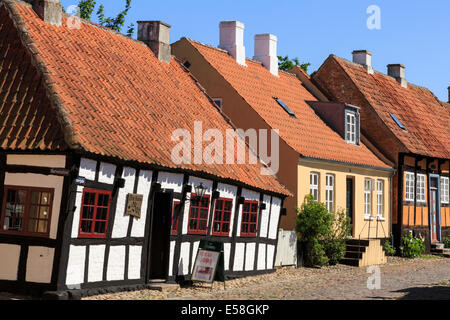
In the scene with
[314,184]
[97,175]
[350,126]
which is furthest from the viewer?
[350,126]

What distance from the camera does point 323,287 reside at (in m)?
16.7

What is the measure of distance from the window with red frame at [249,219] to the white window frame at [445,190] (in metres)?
15.3

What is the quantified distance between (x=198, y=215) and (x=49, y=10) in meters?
5.99

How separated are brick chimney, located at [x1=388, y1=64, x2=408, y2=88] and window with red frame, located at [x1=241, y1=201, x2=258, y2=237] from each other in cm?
1763

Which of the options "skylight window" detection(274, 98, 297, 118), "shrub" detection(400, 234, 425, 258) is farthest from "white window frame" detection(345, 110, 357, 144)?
"shrub" detection(400, 234, 425, 258)

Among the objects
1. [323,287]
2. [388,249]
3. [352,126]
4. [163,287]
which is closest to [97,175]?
[163,287]

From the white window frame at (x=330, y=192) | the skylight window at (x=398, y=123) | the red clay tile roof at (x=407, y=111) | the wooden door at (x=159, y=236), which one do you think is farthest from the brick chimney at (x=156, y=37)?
the skylight window at (x=398, y=123)

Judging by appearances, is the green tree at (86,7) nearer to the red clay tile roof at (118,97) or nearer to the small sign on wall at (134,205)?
the red clay tile roof at (118,97)

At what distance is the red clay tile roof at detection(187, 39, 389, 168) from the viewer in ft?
76.2

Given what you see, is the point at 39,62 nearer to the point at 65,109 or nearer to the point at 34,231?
the point at 65,109

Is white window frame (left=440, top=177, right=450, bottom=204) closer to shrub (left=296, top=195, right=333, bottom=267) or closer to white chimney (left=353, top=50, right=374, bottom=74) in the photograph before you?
white chimney (left=353, top=50, right=374, bottom=74)

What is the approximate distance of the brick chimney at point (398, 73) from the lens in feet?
114

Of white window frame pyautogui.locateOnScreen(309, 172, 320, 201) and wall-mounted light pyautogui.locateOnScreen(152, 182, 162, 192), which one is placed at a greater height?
white window frame pyautogui.locateOnScreen(309, 172, 320, 201)

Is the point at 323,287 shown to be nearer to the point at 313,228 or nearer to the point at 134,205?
the point at 134,205
